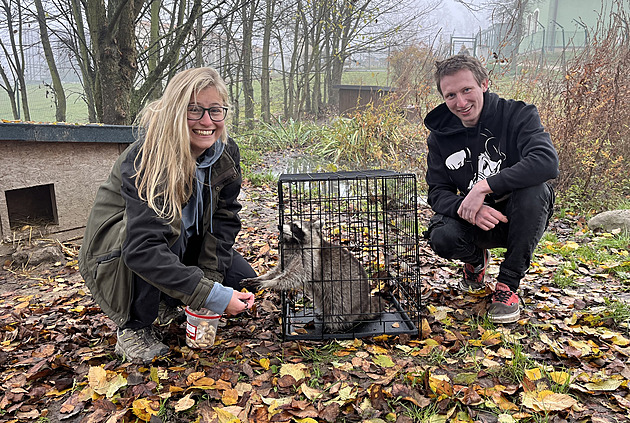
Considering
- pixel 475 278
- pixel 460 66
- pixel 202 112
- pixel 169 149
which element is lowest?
pixel 475 278

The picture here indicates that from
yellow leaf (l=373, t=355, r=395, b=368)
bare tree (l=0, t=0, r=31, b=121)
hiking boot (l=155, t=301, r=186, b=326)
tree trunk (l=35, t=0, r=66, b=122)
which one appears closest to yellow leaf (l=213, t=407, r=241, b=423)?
Answer: yellow leaf (l=373, t=355, r=395, b=368)

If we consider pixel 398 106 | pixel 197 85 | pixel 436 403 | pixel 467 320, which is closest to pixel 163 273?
pixel 197 85

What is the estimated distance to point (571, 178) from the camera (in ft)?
19.5

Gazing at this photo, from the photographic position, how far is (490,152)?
3.06 m

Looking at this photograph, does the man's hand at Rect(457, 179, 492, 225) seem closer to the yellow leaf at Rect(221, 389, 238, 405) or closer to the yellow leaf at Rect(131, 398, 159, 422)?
the yellow leaf at Rect(221, 389, 238, 405)

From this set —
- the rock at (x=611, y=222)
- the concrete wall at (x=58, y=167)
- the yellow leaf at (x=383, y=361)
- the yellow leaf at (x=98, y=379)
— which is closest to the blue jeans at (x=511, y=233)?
the yellow leaf at (x=383, y=361)

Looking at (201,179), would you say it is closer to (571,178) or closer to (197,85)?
(197,85)

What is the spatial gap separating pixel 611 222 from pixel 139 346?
15.6ft

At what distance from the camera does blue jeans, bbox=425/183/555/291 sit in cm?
278

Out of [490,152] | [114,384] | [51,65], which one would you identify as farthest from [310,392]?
[51,65]

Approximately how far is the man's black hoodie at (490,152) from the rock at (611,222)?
2.56 meters

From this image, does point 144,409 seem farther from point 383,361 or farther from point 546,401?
point 546,401

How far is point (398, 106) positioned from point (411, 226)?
18.4ft

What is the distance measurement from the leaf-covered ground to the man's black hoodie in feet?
2.64
